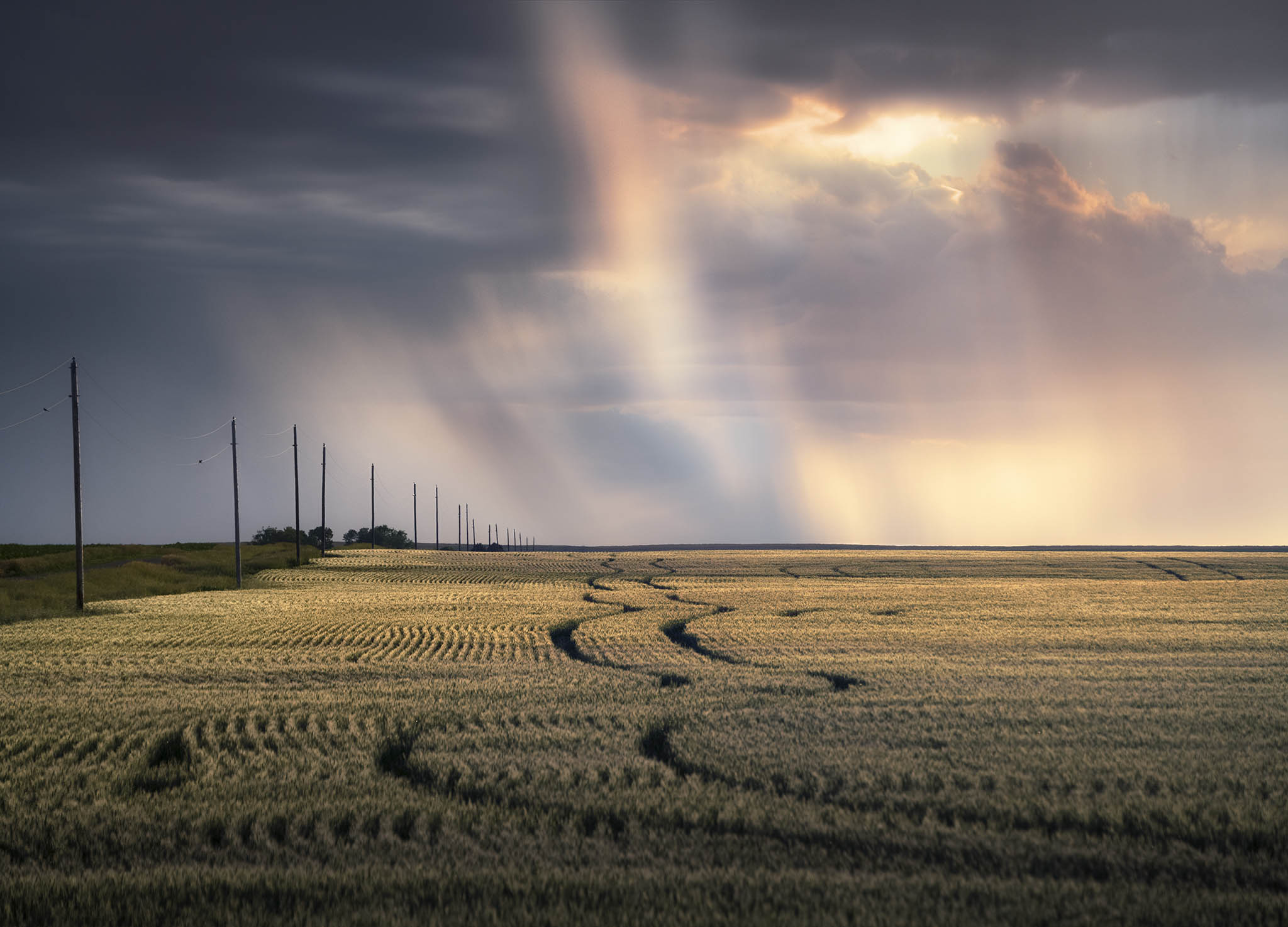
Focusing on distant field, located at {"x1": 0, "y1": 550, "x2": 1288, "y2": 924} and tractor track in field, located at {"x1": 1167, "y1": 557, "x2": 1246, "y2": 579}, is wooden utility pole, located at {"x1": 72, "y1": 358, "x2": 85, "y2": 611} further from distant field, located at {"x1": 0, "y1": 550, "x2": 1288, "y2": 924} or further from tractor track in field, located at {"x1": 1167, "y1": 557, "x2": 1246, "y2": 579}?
tractor track in field, located at {"x1": 1167, "y1": 557, "x2": 1246, "y2": 579}

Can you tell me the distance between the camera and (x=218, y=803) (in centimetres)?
1124

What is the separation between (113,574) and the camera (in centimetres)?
5988

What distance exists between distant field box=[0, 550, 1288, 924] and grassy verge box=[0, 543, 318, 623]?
64.3ft

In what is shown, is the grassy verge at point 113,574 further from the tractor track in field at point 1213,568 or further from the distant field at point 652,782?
the tractor track in field at point 1213,568

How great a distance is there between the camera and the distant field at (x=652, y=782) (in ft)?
27.3

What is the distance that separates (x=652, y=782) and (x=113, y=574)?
57370mm

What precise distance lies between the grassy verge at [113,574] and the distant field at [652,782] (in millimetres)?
19589

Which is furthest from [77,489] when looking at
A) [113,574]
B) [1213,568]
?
[1213,568]

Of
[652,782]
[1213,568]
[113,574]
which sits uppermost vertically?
[652,782]

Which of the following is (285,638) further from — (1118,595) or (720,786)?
(1118,595)

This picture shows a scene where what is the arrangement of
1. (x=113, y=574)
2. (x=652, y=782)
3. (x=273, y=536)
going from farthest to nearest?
(x=273, y=536) → (x=113, y=574) → (x=652, y=782)

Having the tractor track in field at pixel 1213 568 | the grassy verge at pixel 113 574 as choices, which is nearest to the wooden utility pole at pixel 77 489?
the grassy verge at pixel 113 574

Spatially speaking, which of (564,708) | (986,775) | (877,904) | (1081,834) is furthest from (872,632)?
(877,904)

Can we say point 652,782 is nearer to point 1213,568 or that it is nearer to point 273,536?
point 1213,568
